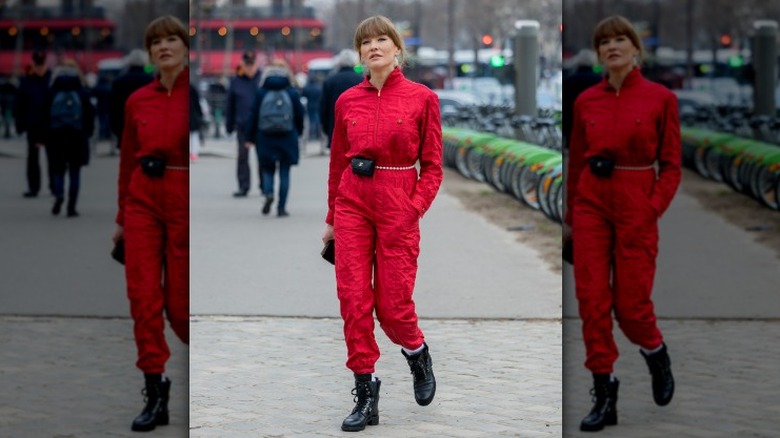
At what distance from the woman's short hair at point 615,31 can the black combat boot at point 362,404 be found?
2.17 m

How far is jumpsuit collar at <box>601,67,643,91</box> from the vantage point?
13.7ft

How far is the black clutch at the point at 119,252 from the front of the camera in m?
4.59

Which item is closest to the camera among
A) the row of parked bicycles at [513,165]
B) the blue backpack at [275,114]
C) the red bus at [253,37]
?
the row of parked bicycles at [513,165]

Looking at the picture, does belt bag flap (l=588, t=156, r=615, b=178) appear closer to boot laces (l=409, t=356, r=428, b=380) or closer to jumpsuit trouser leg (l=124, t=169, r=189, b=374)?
jumpsuit trouser leg (l=124, t=169, r=189, b=374)

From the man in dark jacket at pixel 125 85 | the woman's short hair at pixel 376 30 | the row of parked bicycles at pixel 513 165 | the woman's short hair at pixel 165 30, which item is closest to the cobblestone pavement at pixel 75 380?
the man in dark jacket at pixel 125 85

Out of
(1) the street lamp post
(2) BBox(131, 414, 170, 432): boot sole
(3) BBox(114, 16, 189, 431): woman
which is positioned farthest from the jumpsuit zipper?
(1) the street lamp post

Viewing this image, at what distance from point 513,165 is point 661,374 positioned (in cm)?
1235

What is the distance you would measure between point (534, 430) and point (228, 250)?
6704mm

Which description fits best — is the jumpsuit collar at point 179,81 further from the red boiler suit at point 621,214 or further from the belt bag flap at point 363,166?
the belt bag flap at point 363,166

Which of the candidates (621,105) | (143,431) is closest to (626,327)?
(621,105)

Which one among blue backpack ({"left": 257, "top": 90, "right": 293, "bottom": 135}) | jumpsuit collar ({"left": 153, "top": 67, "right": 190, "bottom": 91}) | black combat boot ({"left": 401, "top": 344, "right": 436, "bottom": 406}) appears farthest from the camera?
blue backpack ({"left": 257, "top": 90, "right": 293, "bottom": 135})

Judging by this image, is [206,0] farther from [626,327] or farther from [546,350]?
[626,327]

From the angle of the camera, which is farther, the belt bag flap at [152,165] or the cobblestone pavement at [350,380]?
the cobblestone pavement at [350,380]

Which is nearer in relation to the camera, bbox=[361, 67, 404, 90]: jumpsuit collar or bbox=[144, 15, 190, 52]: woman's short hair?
bbox=[144, 15, 190, 52]: woman's short hair
